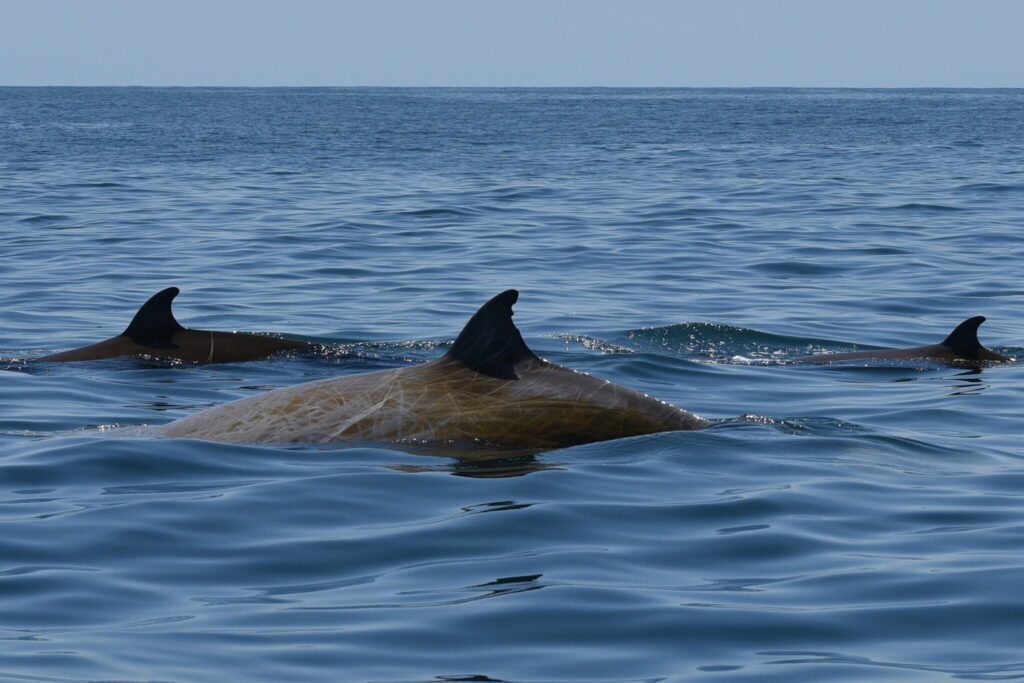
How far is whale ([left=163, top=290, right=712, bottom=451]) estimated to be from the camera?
867 cm

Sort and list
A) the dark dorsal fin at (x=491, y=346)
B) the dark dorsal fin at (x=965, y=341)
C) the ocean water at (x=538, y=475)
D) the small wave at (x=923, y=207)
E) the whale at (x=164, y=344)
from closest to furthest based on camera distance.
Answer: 1. the ocean water at (x=538, y=475)
2. the dark dorsal fin at (x=491, y=346)
3. the whale at (x=164, y=344)
4. the dark dorsal fin at (x=965, y=341)
5. the small wave at (x=923, y=207)

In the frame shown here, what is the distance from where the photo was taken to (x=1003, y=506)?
803cm

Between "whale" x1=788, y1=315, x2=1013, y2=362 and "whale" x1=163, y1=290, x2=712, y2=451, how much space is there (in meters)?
4.69

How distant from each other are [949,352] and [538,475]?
6400mm

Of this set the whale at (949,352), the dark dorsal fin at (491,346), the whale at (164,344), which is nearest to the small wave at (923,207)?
the whale at (949,352)

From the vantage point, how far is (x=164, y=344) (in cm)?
1314

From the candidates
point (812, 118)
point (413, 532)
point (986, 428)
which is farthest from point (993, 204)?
point (812, 118)

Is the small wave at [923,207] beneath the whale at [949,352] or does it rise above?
above

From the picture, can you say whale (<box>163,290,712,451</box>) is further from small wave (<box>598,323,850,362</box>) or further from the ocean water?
small wave (<box>598,323,850,362</box>)

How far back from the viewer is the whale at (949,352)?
43.6 ft

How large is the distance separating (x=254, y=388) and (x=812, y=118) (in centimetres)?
8455

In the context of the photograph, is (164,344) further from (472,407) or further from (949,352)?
(949,352)

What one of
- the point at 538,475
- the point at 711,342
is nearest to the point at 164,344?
the point at 711,342

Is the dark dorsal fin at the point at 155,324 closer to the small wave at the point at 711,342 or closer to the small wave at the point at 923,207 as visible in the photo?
the small wave at the point at 711,342
